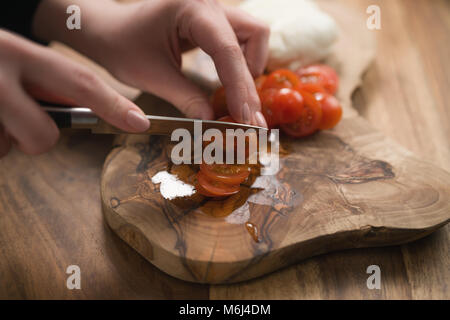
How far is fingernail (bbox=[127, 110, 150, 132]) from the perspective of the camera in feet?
3.34

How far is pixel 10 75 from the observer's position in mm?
892

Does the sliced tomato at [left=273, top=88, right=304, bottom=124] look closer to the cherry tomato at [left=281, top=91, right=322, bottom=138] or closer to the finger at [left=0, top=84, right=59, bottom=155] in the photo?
the cherry tomato at [left=281, top=91, right=322, bottom=138]

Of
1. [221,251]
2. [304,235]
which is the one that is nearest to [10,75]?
[221,251]

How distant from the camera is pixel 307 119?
4.79 ft

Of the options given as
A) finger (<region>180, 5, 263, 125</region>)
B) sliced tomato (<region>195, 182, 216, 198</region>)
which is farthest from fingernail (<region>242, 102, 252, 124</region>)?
sliced tomato (<region>195, 182, 216, 198</region>)

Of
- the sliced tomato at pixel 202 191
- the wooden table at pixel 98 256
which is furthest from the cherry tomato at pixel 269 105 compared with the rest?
the wooden table at pixel 98 256

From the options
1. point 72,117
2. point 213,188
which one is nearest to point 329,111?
point 213,188

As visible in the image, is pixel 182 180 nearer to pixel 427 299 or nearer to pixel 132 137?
pixel 132 137

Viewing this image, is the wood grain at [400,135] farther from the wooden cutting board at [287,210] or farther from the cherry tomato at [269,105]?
the cherry tomato at [269,105]

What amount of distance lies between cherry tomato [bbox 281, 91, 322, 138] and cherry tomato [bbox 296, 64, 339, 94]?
210mm

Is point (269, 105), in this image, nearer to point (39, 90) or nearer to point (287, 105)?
point (287, 105)

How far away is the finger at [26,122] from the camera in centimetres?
91

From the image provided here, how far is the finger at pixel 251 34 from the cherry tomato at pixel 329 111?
1.01 ft

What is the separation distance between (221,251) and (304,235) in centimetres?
25
